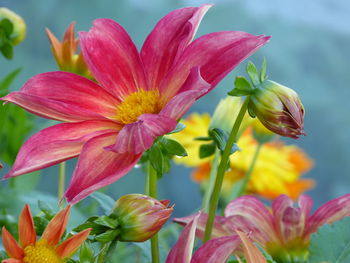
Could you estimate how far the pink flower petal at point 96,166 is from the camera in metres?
0.18

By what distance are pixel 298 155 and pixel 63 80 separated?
535 millimetres

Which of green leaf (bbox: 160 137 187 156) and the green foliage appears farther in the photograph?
the green foliage

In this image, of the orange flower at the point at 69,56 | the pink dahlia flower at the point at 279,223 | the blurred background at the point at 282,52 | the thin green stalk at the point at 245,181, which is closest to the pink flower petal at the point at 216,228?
the pink dahlia flower at the point at 279,223

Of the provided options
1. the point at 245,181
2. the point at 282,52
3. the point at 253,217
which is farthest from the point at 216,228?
the point at 282,52

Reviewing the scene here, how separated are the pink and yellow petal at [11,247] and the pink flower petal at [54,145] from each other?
20mm

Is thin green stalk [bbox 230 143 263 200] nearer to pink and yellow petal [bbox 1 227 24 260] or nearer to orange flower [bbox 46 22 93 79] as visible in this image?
orange flower [bbox 46 22 93 79]

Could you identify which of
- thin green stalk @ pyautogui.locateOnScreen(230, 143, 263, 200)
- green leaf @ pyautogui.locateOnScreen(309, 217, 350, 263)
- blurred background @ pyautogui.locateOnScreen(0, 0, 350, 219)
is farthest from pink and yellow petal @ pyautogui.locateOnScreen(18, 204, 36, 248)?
blurred background @ pyautogui.locateOnScreen(0, 0, 350, 219)

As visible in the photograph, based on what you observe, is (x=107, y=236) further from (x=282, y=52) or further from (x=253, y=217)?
(x=282, y=52)

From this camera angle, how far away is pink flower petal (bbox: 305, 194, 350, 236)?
24cm

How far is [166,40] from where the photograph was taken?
0.23 meters

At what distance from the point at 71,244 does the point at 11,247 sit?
18 millimetres

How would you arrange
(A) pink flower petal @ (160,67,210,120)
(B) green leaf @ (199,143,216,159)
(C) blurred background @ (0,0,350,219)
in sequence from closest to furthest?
(A) pink flower petal @ (160,67,210,120) < (B) green leaf @ (199,143,216,159) < (C) blurred background @ (0,0,350,219)

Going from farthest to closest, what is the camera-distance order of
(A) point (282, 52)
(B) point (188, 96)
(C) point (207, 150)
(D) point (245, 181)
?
(A) point (282, 52) → (D) point (245, 181) → (C) point (207, 150) → (B) point (188, 96)

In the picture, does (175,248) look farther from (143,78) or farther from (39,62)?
(39,62)
